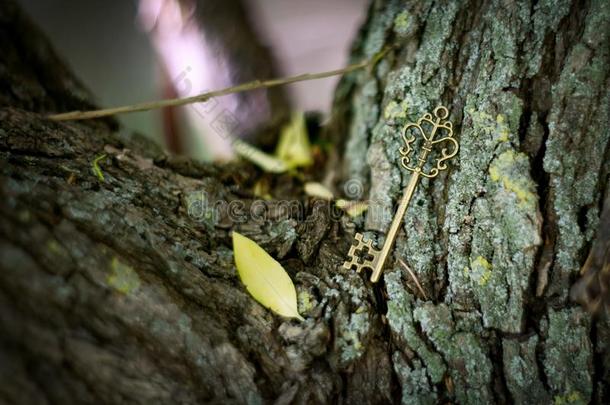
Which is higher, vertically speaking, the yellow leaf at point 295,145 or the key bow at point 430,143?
the yellow leaf at point 295,145

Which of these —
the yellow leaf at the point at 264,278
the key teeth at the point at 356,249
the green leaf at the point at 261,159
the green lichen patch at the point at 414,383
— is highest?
the green leaf at the point at 261,159

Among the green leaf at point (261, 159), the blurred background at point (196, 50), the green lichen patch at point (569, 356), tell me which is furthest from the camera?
the blurred background at point (196, 50)

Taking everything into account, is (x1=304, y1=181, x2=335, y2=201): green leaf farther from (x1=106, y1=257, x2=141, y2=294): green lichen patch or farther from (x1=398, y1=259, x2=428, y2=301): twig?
(x1=106, y1=257, x2=141, y2=294): green lichen patch

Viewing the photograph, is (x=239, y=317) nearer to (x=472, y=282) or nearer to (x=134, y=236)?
(x=134, y=236)

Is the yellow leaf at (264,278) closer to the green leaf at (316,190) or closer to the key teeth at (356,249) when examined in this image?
the key teeth at (356,249)

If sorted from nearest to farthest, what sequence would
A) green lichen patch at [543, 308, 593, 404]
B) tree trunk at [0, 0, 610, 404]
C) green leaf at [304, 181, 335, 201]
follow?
tree trunk at [0, 0, 610, 404]
green lichen patch at [543, 308, 593, 404]
green leaf at [304, 181, 335, 201]

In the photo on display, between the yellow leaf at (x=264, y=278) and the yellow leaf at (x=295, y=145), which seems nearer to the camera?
the yellow leaf at (x=264, y=278)

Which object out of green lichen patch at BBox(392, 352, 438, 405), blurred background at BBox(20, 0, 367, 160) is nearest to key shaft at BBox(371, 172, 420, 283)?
green lichen patch at BBox(392, 352, 438, 405)

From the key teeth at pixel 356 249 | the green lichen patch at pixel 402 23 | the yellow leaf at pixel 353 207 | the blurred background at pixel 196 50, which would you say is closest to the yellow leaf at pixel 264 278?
the key teeth at pixel 356 249
